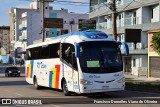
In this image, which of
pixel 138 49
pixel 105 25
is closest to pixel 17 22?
pixel 105 25

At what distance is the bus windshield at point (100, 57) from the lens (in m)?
19.7

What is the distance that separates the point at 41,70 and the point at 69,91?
20.1 ft

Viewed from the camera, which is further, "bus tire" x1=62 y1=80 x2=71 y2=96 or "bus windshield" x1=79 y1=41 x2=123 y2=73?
"bus tire" x1=62 y1=80 x2=71 y2=96

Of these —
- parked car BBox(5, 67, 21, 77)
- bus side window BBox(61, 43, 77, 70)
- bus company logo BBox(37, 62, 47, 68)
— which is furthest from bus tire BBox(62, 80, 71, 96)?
parked car BBox(5, 67, 21, 77)

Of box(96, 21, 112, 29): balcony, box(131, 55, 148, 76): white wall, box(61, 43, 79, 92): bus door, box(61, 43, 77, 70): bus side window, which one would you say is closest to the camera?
box(61, 43, 79, 92): bus door

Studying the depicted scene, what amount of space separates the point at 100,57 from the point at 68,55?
2.18 m

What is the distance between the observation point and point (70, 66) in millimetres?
20906

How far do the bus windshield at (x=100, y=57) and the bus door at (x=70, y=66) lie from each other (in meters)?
0.65

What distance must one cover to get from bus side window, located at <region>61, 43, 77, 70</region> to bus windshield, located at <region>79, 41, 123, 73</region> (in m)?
0.69

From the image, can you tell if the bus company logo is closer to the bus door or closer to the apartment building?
the bus door

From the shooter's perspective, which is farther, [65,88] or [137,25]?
[137,25]

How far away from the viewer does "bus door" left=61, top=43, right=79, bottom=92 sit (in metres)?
20.2

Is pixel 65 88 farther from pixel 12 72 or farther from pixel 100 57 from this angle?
pixel 12 72

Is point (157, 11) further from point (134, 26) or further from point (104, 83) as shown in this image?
point (104, 83)
